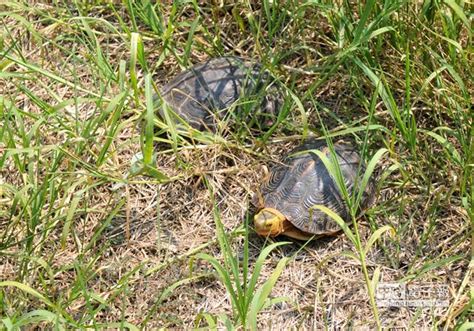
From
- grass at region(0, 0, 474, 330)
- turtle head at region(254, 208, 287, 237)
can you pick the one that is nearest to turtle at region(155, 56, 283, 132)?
grass at region(0, 0, 474, 330)

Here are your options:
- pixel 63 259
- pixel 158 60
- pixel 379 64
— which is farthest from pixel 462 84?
pixel 63 259

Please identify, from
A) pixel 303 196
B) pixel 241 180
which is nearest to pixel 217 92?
pixel 241 180

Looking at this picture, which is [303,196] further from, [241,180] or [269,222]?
[241,180]

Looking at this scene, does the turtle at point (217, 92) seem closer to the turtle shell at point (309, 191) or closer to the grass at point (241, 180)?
Result: the grass at point (241, 180)

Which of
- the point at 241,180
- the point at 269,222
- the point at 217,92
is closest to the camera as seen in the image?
the point at 269,222

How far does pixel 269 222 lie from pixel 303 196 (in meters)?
0.19

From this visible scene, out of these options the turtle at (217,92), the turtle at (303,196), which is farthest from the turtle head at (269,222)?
the turtle at (217,92)

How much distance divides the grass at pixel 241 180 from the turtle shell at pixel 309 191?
0.09 metres

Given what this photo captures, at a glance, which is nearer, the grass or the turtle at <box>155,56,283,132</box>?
the grass

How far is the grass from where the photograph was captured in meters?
3.34

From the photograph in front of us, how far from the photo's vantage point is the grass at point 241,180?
11.0 feet

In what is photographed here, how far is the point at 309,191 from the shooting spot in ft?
11.8

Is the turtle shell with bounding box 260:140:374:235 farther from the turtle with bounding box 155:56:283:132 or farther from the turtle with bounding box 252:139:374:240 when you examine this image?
the turtle with bounding box 155:56:283:132

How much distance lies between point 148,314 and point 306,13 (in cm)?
164
